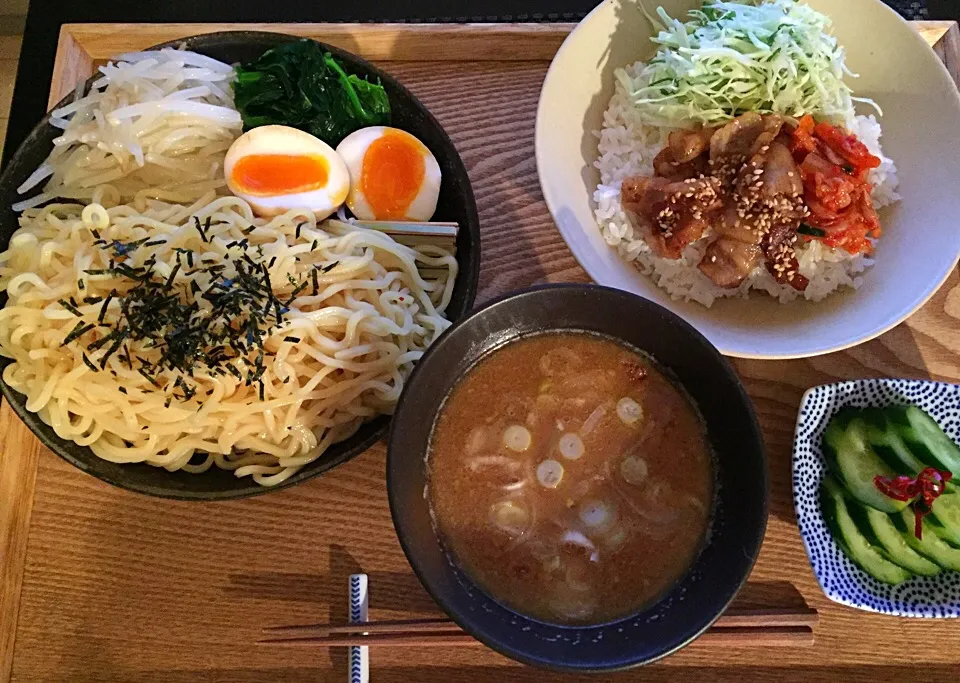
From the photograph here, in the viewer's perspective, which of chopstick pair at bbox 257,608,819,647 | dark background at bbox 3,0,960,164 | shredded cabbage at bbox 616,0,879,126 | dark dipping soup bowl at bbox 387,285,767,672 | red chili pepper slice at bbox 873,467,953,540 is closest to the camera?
dark dipping soup bowl at bbox 387,285,767,672

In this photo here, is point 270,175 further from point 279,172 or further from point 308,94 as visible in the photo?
point 308,94

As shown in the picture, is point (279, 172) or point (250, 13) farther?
point (250, 13)

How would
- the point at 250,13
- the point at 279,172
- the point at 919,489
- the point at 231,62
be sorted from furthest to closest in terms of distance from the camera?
the point at 250,13 < the point at 231,62 < the point at 279,172 < the point at 919,489

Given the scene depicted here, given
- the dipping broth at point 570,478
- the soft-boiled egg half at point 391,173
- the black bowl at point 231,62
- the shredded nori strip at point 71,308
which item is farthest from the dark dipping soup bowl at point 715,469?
the shredded nori strip at point 71,308

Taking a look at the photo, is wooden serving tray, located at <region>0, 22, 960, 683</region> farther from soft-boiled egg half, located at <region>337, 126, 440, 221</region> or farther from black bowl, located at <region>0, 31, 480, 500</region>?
soft-boiled egg half, located at <region>337, 126, 440, 221</region>

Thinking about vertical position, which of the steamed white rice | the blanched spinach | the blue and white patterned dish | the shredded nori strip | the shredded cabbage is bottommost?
the blue and white patterned dish

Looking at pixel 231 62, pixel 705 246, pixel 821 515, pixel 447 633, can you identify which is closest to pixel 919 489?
pixel 821 515

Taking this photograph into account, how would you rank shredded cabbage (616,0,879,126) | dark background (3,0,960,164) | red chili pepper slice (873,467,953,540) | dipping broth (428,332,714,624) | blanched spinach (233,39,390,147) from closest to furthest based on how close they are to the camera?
dipping broth (428,332,714,624) < red chili pepper slice (873,467,953,540) < shredded cabbage (616,0,879,126) < blanched spinach (233,39,390,147) < dark background (3,0,960,164)

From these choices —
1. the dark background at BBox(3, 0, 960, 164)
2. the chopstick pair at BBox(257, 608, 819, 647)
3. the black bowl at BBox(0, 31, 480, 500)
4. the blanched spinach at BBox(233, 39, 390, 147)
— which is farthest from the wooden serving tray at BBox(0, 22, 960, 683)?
the dark background at BBox(3, 0, 960, 164)
